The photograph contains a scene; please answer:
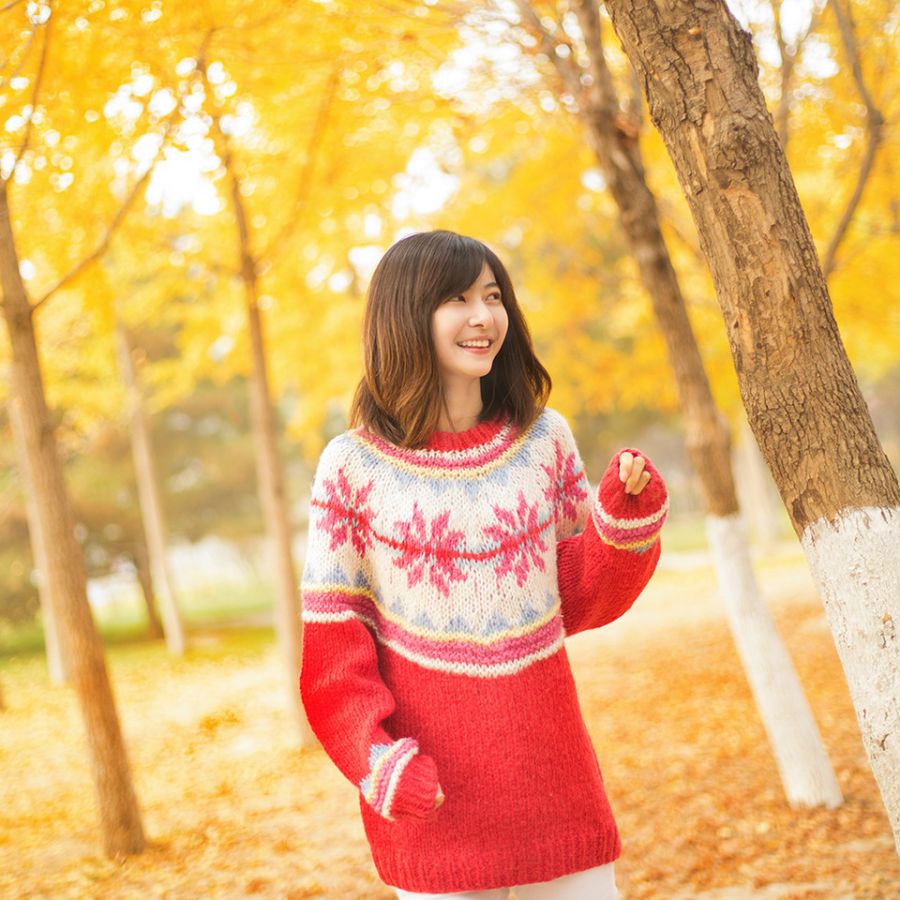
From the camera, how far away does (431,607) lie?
1976 mm

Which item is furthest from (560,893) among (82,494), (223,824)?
(82,494)

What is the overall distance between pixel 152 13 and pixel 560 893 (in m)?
3.92

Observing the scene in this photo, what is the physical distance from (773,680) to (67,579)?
11.2 feet

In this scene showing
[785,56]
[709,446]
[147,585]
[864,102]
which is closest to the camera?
[709,446]

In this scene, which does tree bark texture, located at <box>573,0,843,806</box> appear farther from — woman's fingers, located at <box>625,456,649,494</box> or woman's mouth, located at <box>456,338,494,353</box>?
woman's fingers, located at <box>625,456,649,494</box>

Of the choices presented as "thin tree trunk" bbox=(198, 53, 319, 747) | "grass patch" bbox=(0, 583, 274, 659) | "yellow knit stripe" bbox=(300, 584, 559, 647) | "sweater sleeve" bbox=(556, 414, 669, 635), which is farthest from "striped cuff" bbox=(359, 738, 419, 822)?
"grass patch" bbox=(0, 583, 274, 659)

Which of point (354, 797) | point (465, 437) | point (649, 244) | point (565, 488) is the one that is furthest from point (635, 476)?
point (354, 797)

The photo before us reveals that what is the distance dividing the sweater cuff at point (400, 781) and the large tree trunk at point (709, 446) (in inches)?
127

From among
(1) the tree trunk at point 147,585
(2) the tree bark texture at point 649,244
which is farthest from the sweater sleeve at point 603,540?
(1) the tree trunk at point 147,585

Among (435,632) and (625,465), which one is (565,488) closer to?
(625,465)

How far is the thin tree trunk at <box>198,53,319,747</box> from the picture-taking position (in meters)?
6.67

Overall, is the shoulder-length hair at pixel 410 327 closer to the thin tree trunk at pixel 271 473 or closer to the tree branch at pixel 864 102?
the tree branch at pixel 864 102

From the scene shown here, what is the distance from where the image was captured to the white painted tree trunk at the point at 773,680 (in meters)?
4.68

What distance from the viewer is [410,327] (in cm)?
203
